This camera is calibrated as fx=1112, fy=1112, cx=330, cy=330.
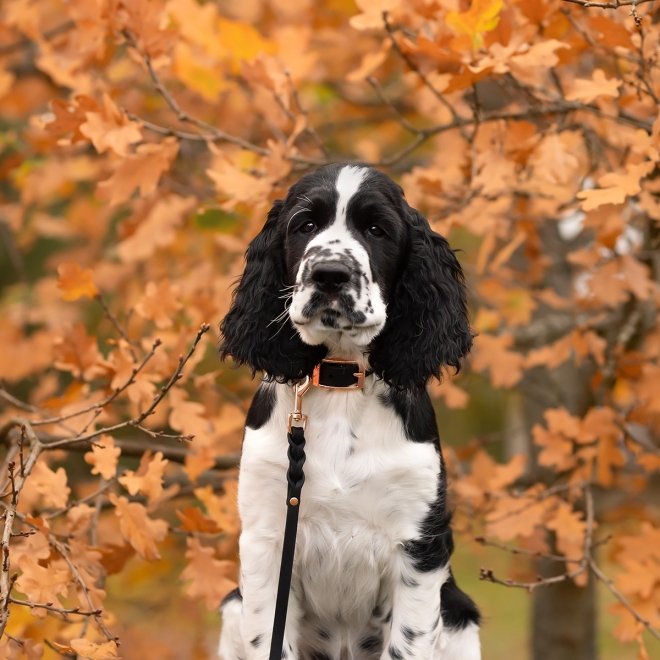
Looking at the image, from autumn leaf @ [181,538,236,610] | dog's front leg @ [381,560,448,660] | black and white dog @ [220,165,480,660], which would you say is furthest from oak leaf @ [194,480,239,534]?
dog's front leg @ [381,560,448,660]

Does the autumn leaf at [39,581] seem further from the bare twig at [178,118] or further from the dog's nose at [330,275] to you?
the bare twig at [178,118]

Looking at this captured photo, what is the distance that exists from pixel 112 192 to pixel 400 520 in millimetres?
1439

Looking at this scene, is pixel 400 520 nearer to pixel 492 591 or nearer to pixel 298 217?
pixel 298 217

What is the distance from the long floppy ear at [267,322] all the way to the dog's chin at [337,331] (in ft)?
0.36

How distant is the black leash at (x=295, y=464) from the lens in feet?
9.66

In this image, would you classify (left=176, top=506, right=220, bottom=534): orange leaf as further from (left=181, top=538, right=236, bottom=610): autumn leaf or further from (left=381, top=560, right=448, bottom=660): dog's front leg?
(left=381, top=560, right=448, bottom=660): dog's front leg

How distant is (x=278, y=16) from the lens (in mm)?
6352

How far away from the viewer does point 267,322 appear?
3213mm

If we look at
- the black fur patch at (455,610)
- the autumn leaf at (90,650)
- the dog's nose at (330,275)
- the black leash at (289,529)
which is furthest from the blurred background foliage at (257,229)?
the dog's nose at (330,275)

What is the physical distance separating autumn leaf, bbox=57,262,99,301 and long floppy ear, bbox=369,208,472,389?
3.30 ft

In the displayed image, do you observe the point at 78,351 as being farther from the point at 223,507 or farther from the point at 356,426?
the point at 356,426

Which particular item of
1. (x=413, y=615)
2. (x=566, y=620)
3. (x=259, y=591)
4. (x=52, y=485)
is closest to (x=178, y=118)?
(x=52, y=485)

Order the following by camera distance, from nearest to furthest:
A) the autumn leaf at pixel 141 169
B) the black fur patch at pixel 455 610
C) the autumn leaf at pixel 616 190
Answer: the autumn leaf at pixel 616 190 → the black fur patch at pixel 455 610 → the autumn leaf at pixel 141 169

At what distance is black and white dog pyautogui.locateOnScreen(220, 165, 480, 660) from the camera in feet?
9.94
